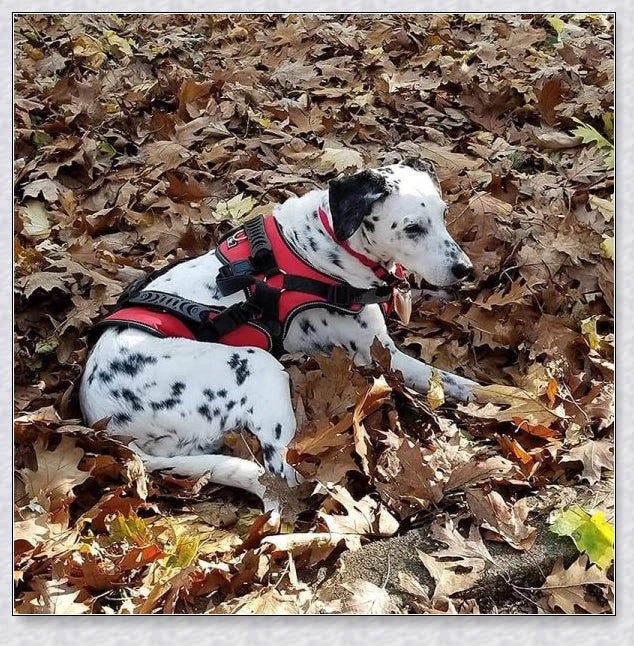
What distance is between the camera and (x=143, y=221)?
5.19 metres

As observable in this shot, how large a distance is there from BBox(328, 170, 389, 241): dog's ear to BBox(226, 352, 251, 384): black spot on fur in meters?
0.76

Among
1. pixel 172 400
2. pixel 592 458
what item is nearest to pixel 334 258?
pixel 172 400

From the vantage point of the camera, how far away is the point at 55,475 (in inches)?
131

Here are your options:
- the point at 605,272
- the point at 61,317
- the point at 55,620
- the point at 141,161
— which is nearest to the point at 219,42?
the point at 141,161

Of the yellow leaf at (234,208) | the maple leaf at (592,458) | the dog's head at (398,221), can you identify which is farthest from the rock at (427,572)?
the yellow leaf at (234,208)

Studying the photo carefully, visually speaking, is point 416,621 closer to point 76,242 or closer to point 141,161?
point 76,242

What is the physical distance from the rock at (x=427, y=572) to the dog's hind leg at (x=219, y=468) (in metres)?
0.54

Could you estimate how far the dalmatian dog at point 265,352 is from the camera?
3527 millimetres

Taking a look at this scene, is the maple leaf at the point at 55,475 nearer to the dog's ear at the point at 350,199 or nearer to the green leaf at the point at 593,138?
the dog's ear at the point at 350,199

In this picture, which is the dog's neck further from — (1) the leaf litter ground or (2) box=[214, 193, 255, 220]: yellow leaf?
(2) box=[214, 193, 255, 220]: yellow leaf

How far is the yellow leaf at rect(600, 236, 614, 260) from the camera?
4.46 metres

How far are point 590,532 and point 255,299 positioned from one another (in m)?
1.82

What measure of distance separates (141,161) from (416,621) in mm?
4092

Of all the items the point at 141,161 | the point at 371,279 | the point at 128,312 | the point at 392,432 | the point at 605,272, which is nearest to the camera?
the point at 392,432
